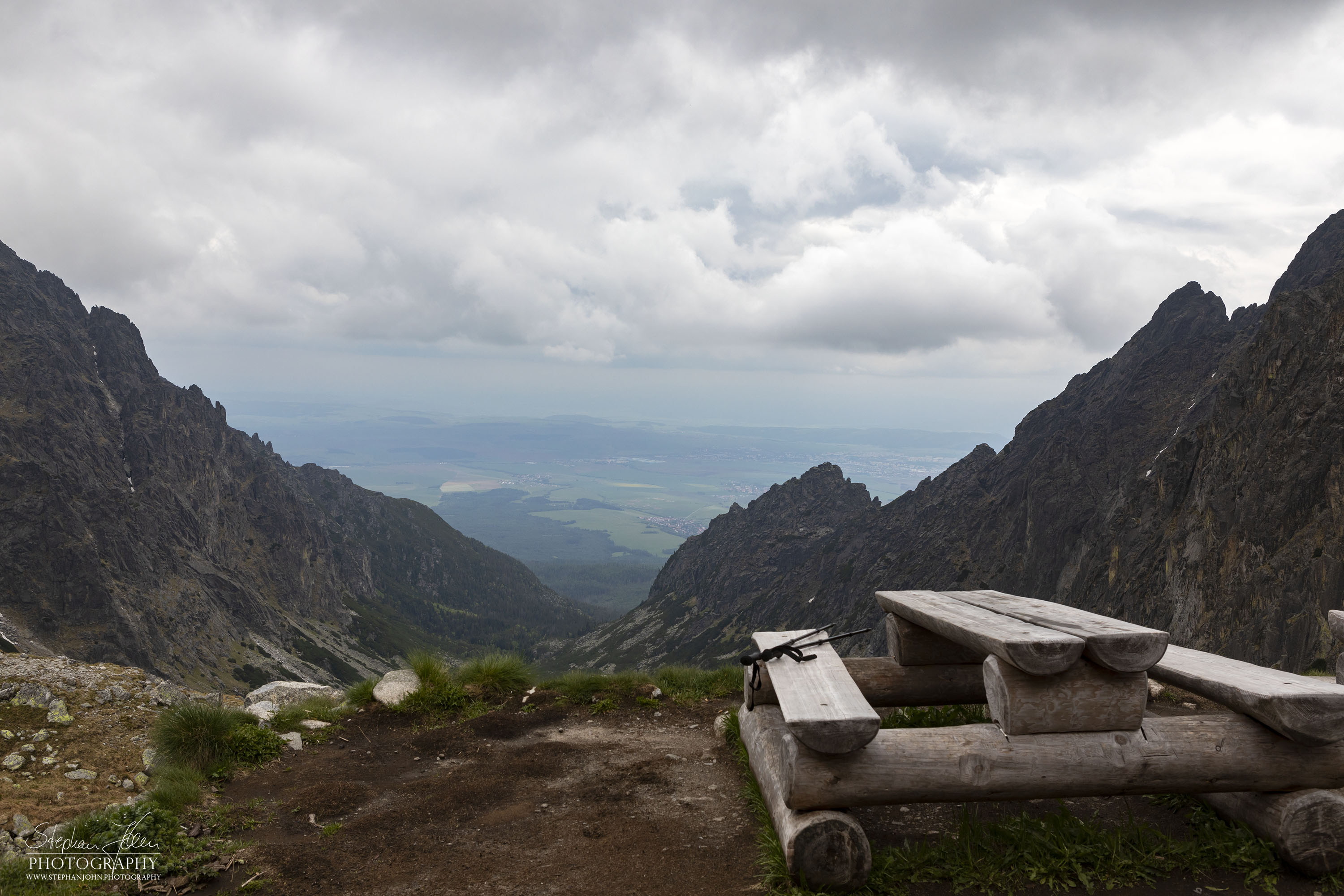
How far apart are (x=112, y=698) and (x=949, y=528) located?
578ft

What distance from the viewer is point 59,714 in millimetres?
10930

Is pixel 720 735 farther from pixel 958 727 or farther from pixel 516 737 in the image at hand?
pixel 958 727

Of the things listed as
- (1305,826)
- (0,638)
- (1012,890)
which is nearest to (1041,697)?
(1012,890)

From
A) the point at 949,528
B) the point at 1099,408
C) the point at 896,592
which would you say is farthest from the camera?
the point at 949,528

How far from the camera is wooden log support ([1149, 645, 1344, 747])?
6355 millimetres

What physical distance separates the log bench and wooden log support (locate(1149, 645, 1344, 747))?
14 millimetres

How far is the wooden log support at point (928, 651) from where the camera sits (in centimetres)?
999

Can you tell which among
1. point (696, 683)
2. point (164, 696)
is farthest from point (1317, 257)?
point (164, 696)

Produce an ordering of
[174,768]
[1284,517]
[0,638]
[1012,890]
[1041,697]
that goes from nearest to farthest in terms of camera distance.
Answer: [1012,890] < [1041,697] < [174,768] < [1284,517] < [0,638]

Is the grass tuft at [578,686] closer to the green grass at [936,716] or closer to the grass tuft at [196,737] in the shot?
the grass tuft at [196,737]

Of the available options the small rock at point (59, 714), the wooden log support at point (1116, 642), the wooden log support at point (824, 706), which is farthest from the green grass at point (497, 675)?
the wooden log support at point (1116, 642)

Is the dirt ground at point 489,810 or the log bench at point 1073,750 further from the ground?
the log bench at point 1073,750

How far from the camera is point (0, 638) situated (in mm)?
78062

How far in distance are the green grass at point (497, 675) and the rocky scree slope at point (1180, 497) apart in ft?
64.2
